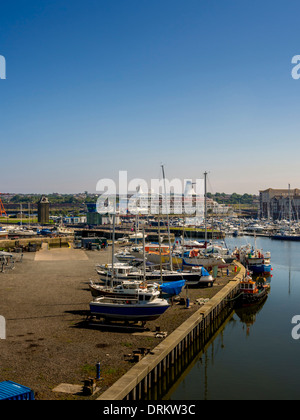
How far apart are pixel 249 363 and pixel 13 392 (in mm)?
14156

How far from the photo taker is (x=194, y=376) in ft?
71.9

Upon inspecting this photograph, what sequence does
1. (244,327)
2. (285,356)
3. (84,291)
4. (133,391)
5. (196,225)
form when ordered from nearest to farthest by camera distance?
(133,391), (285,356), (244,327), (84,291), (196,225)


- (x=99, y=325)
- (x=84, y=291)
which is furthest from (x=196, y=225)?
(x=99, y=325)

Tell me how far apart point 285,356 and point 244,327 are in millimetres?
6867

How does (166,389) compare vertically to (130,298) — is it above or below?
below

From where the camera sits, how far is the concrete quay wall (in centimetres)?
1589

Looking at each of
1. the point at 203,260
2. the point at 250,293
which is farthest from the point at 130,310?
the point at 203,260

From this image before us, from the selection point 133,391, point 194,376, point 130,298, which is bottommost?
point 194,376

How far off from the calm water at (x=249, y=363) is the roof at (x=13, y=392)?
322 inches

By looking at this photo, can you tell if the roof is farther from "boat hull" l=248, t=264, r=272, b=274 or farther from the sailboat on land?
"boat hull" l=248, t=264, r=272, b=274

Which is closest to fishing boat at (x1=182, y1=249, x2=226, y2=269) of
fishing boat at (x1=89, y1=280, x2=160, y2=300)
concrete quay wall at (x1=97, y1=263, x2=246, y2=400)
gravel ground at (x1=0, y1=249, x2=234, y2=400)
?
gravel ground at (x1=0, y1=249, x2=234, y2=400)

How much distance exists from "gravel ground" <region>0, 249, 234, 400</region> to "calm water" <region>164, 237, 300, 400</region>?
2755 mm

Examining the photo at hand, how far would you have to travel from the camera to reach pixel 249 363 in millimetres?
23031
